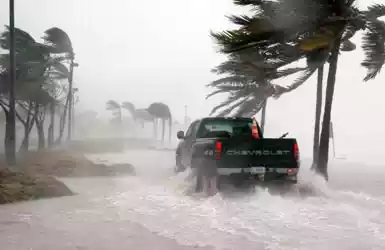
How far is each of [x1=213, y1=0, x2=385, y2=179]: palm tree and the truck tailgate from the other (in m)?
2.29

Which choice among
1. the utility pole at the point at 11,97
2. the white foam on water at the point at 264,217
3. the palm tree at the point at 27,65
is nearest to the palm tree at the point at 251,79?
the white foam on water at the point at 264,217

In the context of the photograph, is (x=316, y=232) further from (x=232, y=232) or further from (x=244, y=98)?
(x=244, y=98)

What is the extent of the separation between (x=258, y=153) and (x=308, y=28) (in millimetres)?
3967

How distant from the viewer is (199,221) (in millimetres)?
7512

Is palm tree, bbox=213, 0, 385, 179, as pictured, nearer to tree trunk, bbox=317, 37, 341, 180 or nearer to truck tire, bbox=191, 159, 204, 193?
tree trunk, bbox=317, 37, 341, 180

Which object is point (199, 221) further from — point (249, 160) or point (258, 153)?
point (258, 153)

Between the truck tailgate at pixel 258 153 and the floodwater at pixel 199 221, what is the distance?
2.02 feet

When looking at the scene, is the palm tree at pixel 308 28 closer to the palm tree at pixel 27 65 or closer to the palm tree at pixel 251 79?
the palm tree at pixel 251 79

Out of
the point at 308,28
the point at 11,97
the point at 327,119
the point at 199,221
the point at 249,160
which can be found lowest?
the point at 199,221

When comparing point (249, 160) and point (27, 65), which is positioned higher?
point (27, 65)

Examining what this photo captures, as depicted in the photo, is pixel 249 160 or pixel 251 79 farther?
pixel 251 79

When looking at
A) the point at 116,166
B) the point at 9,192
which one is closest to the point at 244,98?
the point at 116,166

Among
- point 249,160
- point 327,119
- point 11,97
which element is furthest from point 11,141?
point 327,119

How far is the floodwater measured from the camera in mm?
6051
